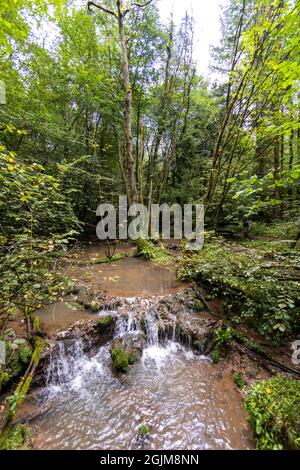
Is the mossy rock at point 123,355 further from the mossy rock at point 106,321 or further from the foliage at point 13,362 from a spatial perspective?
the foliage at point 13,362

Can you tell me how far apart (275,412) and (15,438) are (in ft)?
10.9

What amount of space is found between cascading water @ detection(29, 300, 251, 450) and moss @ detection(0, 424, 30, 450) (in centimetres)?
17

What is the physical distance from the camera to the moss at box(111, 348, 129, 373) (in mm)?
3623

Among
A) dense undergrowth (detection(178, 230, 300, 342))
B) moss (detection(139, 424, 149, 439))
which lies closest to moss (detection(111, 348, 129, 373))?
moss (detection(139, 424, 149, 439))

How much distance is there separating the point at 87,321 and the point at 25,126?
21.0 feet

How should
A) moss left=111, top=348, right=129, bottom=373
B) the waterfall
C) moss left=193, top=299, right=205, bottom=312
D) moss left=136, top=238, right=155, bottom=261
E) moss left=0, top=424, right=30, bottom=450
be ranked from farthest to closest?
moss left=136, top=238, right=155, bottom=261 → moss left=193, top=299, right=205, bottom=312 → moss left=111, top=348, right=129, bottom=373 → the waterfall → moss left=0, top=424, right=30, bottom=450

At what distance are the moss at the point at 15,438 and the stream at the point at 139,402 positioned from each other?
15 centimetres

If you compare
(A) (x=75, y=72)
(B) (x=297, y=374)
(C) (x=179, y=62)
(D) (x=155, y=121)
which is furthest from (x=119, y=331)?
(C) (x=179, y=62)

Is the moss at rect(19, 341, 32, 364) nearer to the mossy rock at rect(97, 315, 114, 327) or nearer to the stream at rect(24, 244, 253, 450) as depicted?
the stream at rect(24, 244, 253, 450)

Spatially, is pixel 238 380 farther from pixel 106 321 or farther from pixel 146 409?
pixel 106 321

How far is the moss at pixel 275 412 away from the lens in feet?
7.79

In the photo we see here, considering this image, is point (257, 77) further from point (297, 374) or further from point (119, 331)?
point (119, 331)

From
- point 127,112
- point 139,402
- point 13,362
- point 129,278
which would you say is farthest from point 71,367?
point 127,112

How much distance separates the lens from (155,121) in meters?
11.6
